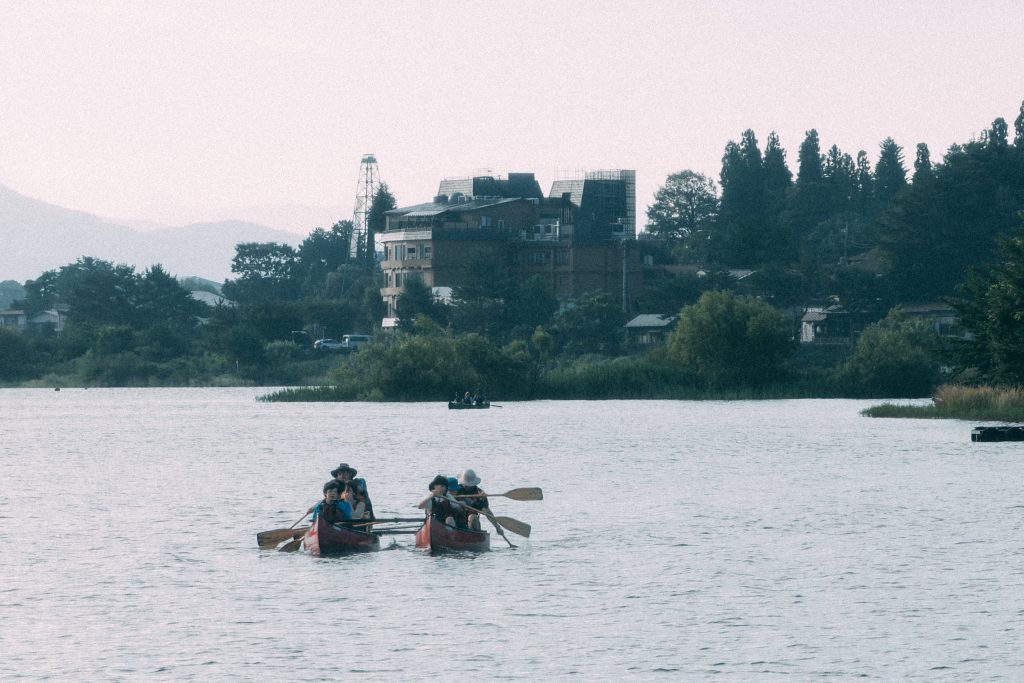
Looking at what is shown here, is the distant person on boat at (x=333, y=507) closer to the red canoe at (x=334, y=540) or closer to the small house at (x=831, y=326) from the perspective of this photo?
the red canoe at (x=334, y=540)

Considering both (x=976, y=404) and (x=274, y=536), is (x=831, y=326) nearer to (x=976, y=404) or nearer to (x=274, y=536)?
(x=976, y=404)

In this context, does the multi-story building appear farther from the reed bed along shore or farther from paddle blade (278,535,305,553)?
paddle blade (278,535,305,553)

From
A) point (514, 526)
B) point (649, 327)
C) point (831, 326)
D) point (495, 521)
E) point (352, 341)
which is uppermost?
point (831, 326)

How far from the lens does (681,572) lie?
35.3 meters

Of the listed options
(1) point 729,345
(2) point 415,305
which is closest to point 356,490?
(1) point 729,345

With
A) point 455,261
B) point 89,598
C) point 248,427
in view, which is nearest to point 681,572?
point 89,598

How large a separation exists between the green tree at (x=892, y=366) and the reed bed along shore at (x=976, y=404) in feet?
77.9

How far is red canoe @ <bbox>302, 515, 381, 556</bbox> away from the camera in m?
37.2

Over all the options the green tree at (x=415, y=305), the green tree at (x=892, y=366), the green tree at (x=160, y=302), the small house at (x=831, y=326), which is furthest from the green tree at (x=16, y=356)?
the green tree at (x=892, y=366)

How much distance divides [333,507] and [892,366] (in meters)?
85.2

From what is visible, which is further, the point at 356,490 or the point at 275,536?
the point at 275,536

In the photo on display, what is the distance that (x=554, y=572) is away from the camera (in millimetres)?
35656

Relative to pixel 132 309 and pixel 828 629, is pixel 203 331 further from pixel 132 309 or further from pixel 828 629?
pixel 828 629

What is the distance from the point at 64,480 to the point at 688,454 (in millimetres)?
26835
